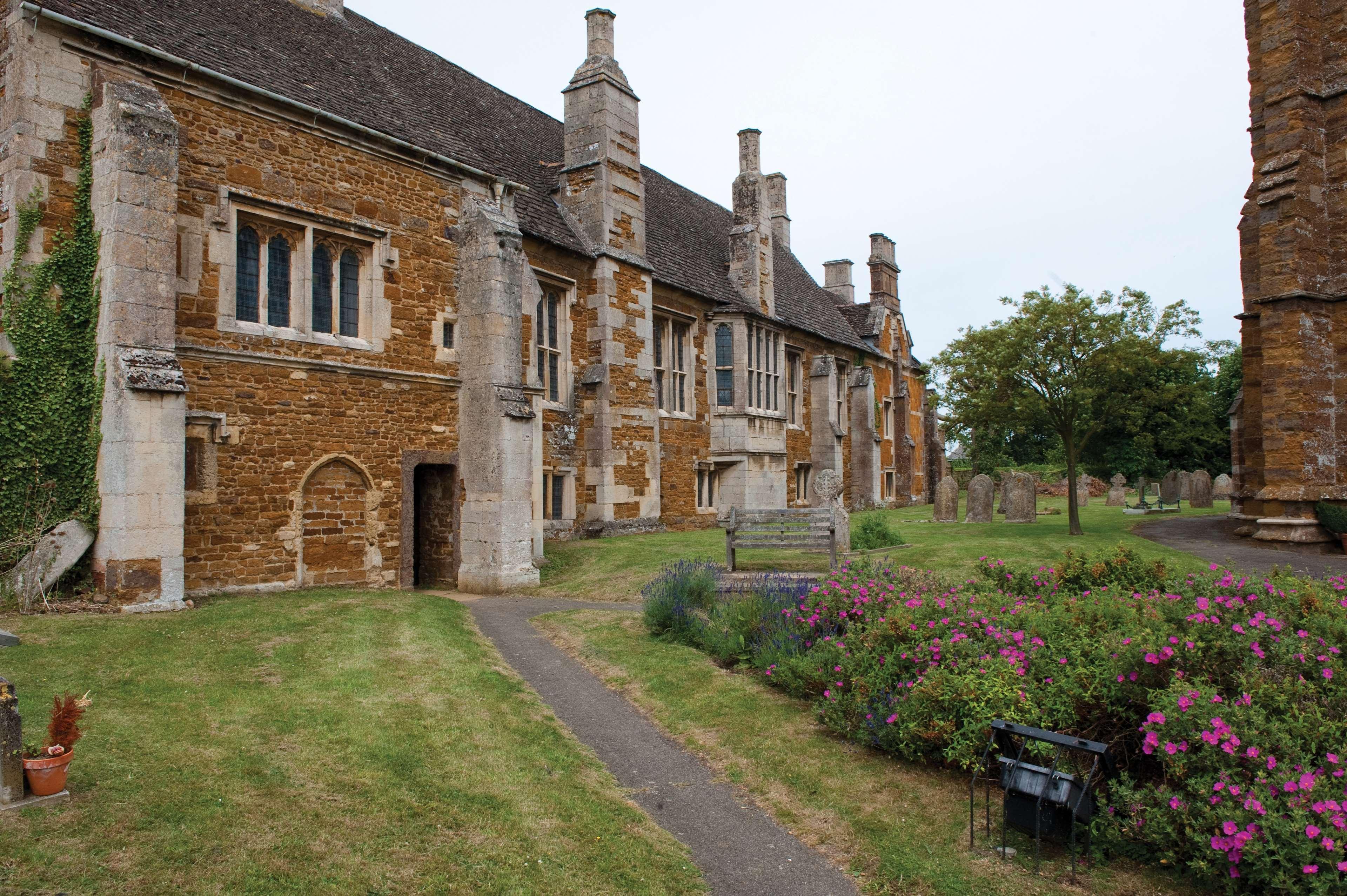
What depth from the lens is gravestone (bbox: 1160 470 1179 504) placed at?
31.6 m

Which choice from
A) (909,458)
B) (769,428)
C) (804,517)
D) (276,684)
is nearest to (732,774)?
(276,684)

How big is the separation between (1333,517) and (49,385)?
23.3 meters

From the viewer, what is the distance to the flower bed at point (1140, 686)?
4477mm

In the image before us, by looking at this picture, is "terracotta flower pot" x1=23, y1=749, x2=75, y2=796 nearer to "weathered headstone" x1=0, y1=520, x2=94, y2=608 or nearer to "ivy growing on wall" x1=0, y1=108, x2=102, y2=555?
"weathered headstone" x1=0, y1=520, x2=94, y2=608

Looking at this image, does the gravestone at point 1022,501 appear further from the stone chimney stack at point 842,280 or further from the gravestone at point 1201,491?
the stone chimney stack at point 842,280

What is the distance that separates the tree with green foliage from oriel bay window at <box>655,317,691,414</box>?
825cm

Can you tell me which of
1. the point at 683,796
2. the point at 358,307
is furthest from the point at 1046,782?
the point at 358,307

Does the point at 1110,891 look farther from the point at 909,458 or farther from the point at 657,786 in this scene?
the point at 909,458

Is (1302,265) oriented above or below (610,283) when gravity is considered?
below

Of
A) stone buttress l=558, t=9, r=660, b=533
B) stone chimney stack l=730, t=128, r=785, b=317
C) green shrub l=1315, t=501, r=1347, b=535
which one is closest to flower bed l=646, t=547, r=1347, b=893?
green shrub l=1315, t=501, r=1347, b=535

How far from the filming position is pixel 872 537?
18.4 meters

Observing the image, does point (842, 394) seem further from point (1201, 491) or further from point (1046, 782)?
point (1046, 782)

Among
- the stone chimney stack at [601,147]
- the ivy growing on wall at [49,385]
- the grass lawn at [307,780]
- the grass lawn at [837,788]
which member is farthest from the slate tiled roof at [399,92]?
the grass lawn at [837,788]

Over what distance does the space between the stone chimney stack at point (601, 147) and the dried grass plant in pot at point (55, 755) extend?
677 inches
